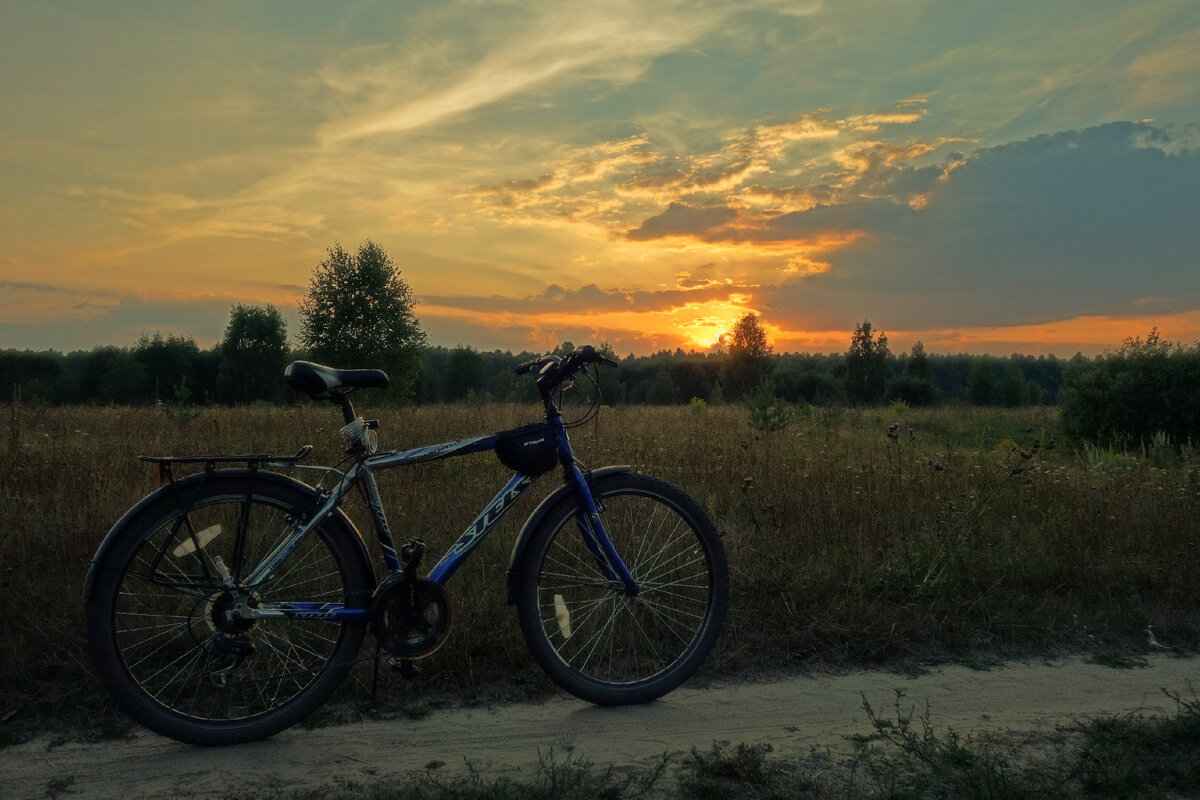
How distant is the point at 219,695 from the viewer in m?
3.55

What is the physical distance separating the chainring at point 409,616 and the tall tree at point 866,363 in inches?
2177

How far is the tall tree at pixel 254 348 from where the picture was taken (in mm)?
62375

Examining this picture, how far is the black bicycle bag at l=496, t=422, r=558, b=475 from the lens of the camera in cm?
366

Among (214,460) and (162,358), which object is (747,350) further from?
(214,460)

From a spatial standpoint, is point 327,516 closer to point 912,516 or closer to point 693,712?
point 693,712

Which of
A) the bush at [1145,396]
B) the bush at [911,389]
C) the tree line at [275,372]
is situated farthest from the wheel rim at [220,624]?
the bush at [911,389]

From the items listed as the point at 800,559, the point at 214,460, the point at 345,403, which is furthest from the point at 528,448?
the point at 800,559

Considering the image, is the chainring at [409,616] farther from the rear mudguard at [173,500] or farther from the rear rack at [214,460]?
the rear rack at [214,460]

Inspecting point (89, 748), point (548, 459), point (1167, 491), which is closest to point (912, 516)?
point (1167, 491)

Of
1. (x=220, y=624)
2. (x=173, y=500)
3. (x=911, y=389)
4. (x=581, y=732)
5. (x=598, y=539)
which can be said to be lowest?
(x=581, y=732)

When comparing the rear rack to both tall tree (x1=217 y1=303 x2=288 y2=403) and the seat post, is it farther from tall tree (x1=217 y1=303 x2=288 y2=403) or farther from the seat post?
tall tree (x1=217 y1=303 x2=288 y2=403)

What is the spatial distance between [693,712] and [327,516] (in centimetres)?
192

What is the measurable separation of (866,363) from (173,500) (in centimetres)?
5790

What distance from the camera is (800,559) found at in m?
5.21
